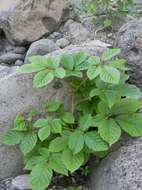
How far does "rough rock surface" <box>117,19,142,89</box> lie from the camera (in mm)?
2922

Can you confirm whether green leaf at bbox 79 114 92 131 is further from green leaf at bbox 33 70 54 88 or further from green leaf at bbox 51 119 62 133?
green leaf at bbox 33 70 54 88

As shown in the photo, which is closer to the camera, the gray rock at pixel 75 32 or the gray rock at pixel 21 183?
the gray rock at pixel 21 183

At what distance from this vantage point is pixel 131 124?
2.57 m

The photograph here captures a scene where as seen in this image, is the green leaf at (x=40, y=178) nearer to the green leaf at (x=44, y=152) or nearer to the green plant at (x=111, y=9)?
the green leaf at (x=44, y=152)

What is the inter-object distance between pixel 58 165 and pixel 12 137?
0.34 meters

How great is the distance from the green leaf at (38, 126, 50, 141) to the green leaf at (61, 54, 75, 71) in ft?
1.20

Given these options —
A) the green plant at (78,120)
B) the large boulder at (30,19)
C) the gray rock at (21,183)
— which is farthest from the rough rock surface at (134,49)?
the large boulder at (30,19)

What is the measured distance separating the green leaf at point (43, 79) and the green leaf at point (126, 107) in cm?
39

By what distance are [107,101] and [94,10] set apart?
189 centimetres

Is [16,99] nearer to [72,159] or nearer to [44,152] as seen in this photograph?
[44,152]

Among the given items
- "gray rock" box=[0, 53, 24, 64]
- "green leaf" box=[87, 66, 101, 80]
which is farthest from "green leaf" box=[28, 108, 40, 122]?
"gray rock" box=[0, 53, 24, 64]

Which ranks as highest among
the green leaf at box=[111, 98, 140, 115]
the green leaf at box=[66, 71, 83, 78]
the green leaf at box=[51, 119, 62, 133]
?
the green leaf at box=[66, 71, 83, 78]

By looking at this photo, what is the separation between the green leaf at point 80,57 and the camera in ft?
8.92

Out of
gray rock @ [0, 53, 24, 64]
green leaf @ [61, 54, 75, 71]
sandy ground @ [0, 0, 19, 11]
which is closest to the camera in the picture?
green leaf @ [61, 54, 75, 71]
